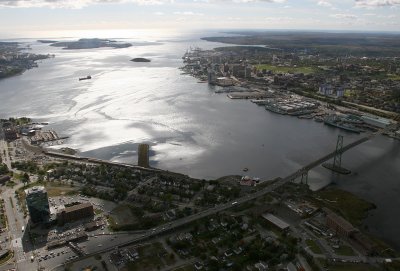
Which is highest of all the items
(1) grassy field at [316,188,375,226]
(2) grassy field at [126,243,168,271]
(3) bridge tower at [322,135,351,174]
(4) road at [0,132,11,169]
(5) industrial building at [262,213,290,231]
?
(3) bridge tower at [322,135,351,174]

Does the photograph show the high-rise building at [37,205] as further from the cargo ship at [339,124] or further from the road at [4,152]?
the cargo ship at [339,124]

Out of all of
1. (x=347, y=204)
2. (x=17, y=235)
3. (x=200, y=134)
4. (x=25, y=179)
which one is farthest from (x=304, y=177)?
(x=25, y=179)

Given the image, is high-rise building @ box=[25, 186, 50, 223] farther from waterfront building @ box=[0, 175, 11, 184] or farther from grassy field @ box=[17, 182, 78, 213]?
waterfront building @ box=[0, 175, 11, 184]

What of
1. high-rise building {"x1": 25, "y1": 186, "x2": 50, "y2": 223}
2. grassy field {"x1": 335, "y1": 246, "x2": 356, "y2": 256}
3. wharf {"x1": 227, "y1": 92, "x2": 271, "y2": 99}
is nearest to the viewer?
grassy field {"x1": 335, "y1": 246, "x2": 356, "y2": 256}

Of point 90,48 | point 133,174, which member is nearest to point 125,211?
point 133,174

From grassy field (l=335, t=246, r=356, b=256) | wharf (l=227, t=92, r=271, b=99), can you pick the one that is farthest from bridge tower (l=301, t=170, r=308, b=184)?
wharf (l=227, t=92, r=271, b=99)

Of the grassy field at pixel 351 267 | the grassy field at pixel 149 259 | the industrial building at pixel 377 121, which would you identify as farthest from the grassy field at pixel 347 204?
the industrial building at pixel 377 121
